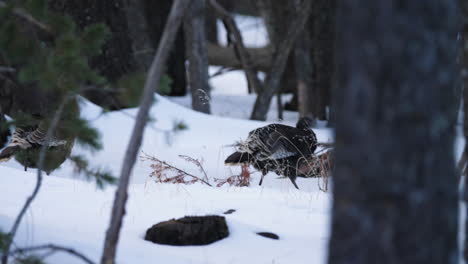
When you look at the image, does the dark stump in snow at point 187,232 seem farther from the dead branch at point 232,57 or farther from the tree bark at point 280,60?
the dead branch at point 232,57

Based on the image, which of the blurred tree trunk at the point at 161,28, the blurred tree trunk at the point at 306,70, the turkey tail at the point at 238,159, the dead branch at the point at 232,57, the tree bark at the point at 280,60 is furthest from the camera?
the dead branch at the point at 232,57

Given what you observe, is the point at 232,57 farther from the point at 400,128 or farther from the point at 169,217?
the point at 400,128

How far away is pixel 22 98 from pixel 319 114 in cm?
659

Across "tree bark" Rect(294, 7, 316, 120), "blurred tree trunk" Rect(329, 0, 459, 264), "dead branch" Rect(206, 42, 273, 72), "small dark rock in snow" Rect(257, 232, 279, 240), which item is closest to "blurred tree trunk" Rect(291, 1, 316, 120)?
"tree bark" Rect(294, 7, 316, 120)

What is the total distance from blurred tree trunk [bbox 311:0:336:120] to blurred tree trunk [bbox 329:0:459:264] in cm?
1057

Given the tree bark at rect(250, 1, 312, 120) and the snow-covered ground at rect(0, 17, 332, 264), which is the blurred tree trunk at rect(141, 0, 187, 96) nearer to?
the tree bark at rect(250, 1, 312, 120)

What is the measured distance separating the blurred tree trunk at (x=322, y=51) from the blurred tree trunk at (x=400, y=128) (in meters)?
10.6

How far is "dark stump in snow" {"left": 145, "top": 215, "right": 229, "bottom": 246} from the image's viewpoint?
12.5 ft

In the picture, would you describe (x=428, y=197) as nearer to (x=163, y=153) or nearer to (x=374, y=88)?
(x=374, y=88)

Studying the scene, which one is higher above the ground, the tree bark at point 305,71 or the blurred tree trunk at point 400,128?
the tree bark at point 305,71

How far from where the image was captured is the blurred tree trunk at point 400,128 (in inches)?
74.7

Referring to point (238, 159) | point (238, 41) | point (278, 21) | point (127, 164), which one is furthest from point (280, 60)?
point (127, 164)

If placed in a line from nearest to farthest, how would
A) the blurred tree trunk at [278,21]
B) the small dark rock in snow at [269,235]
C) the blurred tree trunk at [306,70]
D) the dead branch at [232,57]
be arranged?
the small dark rock in snow at [269,235] < the blurred tree trunk at [306,70] < the blurred tree trunk at [278,21] < the dead branch at [232,57]

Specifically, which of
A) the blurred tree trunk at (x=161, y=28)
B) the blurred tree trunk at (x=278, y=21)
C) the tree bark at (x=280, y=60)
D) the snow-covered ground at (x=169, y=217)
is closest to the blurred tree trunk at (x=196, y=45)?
the tree bark at (x=280, y=60)
